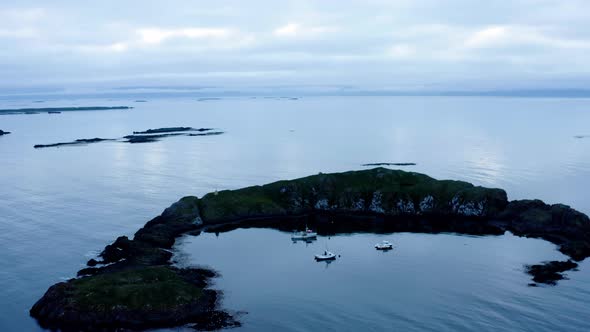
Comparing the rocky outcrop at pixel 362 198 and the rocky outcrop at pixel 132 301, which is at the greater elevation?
the rocky outcrop at pixel 362 198

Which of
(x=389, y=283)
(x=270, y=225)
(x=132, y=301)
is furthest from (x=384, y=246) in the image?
(x=132, y=301)

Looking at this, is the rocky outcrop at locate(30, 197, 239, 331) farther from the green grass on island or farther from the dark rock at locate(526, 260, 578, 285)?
the dark rock at locate(526, 260, 578, 285)

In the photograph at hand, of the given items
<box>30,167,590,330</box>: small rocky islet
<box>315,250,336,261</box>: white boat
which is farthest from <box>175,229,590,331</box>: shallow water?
<box>30,167,590,330</box>: small rocky islet

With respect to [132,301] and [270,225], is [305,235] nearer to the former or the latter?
[270,225]

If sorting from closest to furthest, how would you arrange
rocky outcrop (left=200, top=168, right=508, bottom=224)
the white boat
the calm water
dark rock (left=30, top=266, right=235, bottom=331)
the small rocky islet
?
dark rock (left=30, top=266, right=235, bottom=331) → the small rocky islet → the calm water → the white boat → rocky outcrop (left=200, top=168, right=508, bottom=224)

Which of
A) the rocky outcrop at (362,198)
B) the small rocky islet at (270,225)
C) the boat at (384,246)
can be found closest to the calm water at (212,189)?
the small rocky islet at (270,225)

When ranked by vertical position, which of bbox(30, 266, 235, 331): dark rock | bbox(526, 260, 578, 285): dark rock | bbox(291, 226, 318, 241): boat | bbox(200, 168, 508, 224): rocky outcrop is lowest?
bbox(30, 266, 235, 331): dark rock

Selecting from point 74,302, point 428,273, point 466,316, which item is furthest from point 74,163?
point 466,316

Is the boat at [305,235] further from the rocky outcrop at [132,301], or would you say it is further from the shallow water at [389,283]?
the rocky outcrop at [132,301]
